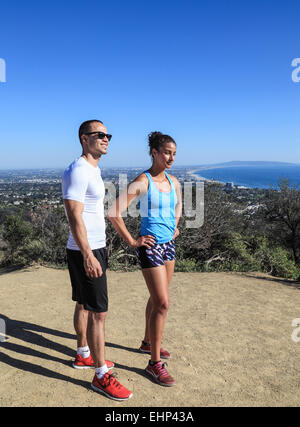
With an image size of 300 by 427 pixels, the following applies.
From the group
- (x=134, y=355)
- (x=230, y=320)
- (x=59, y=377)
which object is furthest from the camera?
(x=230, y=320)

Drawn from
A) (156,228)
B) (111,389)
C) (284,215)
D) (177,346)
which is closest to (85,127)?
(156,228)

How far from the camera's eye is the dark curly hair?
2508mm

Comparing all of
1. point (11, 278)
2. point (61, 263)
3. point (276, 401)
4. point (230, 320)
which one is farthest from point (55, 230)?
point (276, 401)

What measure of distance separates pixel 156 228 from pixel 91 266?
0.63m

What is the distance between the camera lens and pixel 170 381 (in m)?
2.47

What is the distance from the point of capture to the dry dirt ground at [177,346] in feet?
7.79

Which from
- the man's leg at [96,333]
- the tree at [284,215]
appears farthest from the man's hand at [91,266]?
the tree at [284,215]

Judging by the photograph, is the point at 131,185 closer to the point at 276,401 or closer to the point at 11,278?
the point at 276,401

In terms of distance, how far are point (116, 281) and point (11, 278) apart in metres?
1.89

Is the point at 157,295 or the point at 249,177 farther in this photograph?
the point at 249,177

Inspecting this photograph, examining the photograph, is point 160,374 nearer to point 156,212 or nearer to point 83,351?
point 83,351

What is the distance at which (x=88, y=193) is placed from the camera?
7.18 feet

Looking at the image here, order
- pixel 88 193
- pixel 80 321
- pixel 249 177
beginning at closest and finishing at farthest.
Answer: pixel 88 193
pixel 80 321
pixel 249 177

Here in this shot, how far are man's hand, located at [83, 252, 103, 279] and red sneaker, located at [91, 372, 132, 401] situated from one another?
0.80 meters
